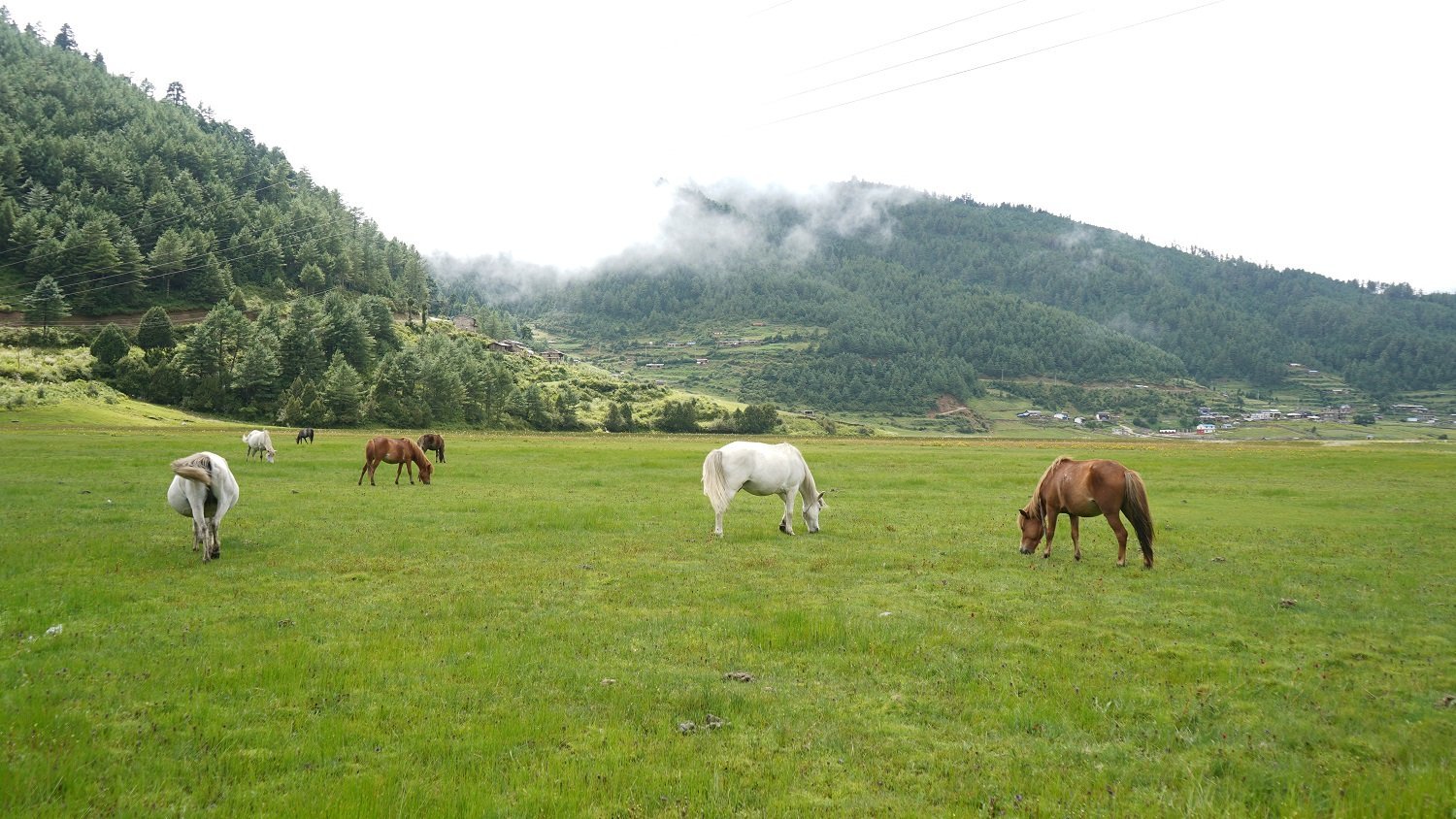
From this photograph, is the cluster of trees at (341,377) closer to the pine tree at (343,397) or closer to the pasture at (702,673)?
the pine tree at (343,397)

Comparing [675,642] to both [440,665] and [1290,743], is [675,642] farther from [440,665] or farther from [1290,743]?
[1290,743]

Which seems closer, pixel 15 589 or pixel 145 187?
pixel 15 589

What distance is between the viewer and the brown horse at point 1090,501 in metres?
16.4

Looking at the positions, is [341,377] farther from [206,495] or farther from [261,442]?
[206,495]

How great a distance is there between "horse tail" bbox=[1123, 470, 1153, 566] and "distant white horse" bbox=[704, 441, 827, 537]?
8072mm

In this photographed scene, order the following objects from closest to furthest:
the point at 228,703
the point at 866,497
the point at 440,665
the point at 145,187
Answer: the point at 228,703
the point at 440,665
the point at 866,497
the point at 145,187

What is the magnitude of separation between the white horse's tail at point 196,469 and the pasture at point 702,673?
5.73 feet

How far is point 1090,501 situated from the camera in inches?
666

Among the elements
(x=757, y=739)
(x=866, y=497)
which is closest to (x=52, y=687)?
(x=757, y=739)

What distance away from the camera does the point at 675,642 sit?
9977 mm

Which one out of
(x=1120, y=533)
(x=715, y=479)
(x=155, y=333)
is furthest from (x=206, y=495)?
(x=155, y=333)

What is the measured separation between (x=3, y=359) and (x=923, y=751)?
120m

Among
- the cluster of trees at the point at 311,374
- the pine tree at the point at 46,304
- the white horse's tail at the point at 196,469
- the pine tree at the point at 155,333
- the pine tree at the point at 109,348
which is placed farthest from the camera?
the pine tree at the point at 46,304

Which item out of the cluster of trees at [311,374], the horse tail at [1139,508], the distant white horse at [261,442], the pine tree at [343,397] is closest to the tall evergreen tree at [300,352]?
the cluster of trees at [311,374]
